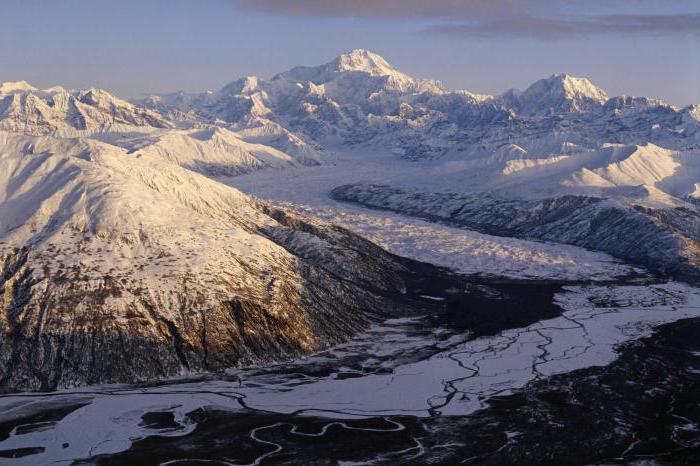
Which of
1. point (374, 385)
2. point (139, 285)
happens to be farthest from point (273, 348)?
point (139, 285)

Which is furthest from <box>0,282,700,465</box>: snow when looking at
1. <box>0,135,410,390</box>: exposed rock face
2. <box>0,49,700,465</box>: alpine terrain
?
<box>0,135,410,390</box>: exposed rock face

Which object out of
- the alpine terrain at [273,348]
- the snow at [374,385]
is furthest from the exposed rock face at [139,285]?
the snow at [374,385]

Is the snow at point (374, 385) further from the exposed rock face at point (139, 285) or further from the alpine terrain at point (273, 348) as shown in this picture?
the exposed rock face at point (139, 285)

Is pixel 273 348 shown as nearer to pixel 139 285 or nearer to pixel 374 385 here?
pixel 374 385

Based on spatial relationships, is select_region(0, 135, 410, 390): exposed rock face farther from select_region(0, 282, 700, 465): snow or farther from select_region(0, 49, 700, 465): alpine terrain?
select_region(0, 282, 700, 465): snow

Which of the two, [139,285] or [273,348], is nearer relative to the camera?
[273,348]

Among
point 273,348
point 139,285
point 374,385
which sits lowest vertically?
point 374,385

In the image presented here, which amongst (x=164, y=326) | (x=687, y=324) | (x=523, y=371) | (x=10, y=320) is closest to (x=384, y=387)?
(x=523, y=371)

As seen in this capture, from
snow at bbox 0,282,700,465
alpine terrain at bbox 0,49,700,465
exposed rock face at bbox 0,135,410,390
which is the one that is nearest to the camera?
alpine terrain at bbox 0,49,700,465

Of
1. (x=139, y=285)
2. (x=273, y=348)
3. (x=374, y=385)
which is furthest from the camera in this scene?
(x=139, y=285)
